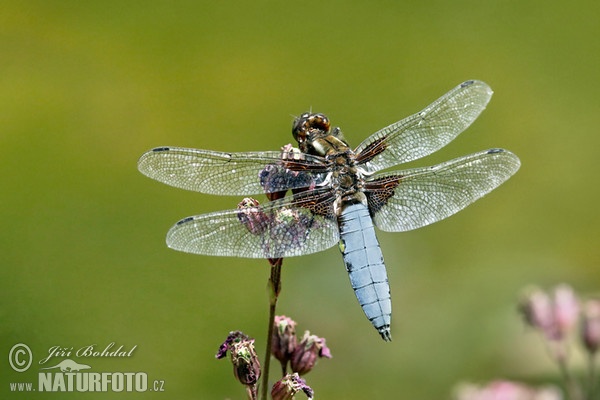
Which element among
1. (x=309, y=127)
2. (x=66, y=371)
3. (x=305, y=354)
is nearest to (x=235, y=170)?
(x=309, y=127)

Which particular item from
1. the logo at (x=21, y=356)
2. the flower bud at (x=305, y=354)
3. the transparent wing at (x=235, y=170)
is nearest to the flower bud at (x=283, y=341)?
the flower bud at (x=305, y=354)

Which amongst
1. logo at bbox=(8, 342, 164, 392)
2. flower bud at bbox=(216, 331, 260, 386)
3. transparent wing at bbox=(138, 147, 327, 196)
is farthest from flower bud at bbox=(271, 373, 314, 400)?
logo at bbox=(8, 342, 164, 392)

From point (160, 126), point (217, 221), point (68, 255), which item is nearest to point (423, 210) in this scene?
point (217, 221)

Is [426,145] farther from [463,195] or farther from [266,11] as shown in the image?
[266,11]

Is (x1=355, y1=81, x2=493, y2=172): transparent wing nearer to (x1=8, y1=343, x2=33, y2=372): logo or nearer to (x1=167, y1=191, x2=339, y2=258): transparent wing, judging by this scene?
(x1=167, y1=191, x2=339, y2=258): transparent wing

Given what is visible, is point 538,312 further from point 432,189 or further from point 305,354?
point 305,354
